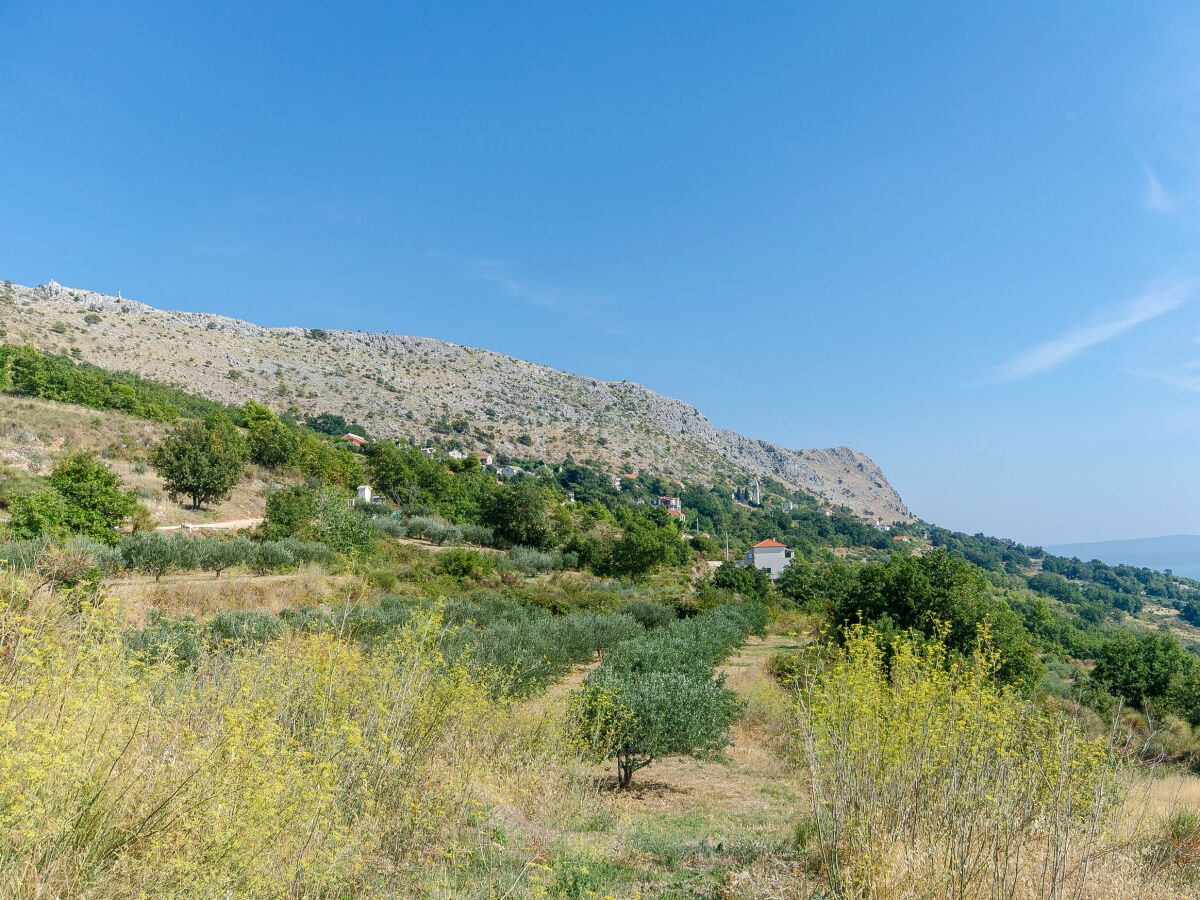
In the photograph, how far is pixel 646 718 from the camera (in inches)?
372

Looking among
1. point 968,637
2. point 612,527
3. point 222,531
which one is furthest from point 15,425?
point 968,637

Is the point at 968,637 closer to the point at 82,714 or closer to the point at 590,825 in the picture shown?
the point at 590,825

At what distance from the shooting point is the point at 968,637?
18.3 m

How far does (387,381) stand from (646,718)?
96.8m

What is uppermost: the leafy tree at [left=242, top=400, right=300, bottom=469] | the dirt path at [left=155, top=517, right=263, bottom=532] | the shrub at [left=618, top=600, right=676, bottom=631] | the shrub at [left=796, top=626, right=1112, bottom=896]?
the leafy tree at [left=242, top=400, right=300, bottom=469]

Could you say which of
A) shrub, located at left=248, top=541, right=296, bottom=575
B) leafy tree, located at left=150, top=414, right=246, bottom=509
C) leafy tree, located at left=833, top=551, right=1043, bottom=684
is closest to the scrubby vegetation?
leafy tree, located at left=833, top=551, right=1043, bottom=684

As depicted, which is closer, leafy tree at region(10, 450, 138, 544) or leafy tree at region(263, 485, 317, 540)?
leafy tree at region(10, 450, 138, 544)

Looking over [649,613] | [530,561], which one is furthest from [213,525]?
[649,613]

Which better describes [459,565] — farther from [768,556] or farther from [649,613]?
[768,556]

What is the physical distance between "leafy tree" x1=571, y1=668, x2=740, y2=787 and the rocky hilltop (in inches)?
2981

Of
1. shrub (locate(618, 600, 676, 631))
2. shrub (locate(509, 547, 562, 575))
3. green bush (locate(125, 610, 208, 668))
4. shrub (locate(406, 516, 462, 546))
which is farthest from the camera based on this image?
shrub (locate(406, 516, 462, 546))

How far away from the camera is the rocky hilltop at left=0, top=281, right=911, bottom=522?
74.7 m

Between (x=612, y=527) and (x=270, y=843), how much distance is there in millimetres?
47380

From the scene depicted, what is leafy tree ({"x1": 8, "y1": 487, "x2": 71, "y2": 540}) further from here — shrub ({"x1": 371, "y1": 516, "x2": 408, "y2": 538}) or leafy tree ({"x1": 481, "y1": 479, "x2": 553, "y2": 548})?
leafy tree ({"x1": 481, "y1": 479, "x2": 553, "y2": 548})
